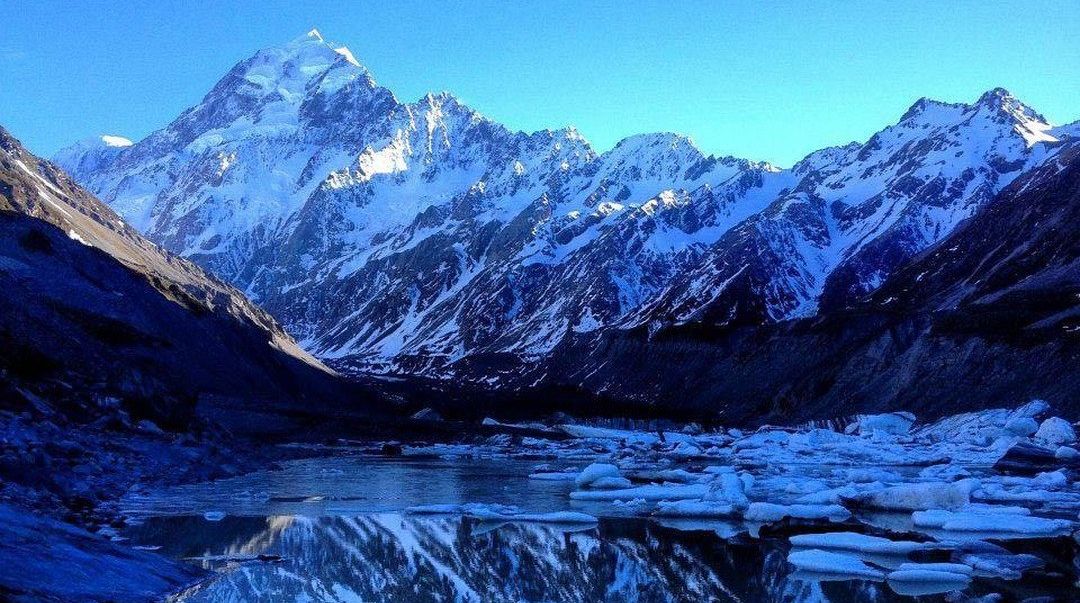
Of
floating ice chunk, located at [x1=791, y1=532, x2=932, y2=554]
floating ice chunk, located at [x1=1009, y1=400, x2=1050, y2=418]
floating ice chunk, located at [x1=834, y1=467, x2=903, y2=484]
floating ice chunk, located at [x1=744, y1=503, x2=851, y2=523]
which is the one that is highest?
floating ice chunk, located at [x1=1009, y1=400, x2=1050, y2=418]

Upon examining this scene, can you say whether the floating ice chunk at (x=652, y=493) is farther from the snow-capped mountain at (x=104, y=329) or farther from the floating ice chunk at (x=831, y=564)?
the snow-capped mountain at (x=104, y=329)

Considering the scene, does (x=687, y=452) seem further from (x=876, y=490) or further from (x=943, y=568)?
(x=943, y=568)

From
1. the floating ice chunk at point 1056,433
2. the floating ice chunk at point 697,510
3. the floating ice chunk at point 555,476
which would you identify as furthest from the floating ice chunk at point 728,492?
Result: the floating ice chunk at point 1056,433

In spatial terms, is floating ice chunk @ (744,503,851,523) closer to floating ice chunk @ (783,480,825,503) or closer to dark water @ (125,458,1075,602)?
dark water @ (125,458,1075,602)

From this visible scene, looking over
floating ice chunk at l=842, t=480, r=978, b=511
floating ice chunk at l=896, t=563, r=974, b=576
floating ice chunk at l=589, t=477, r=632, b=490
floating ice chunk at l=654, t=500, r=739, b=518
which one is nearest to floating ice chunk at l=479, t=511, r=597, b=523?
floating ice chunk at l=654, t=500, r=739, b=518

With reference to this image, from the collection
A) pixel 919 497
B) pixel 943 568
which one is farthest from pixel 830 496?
pixel 943 568

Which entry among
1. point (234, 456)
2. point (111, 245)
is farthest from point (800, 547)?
point (111, 245)
